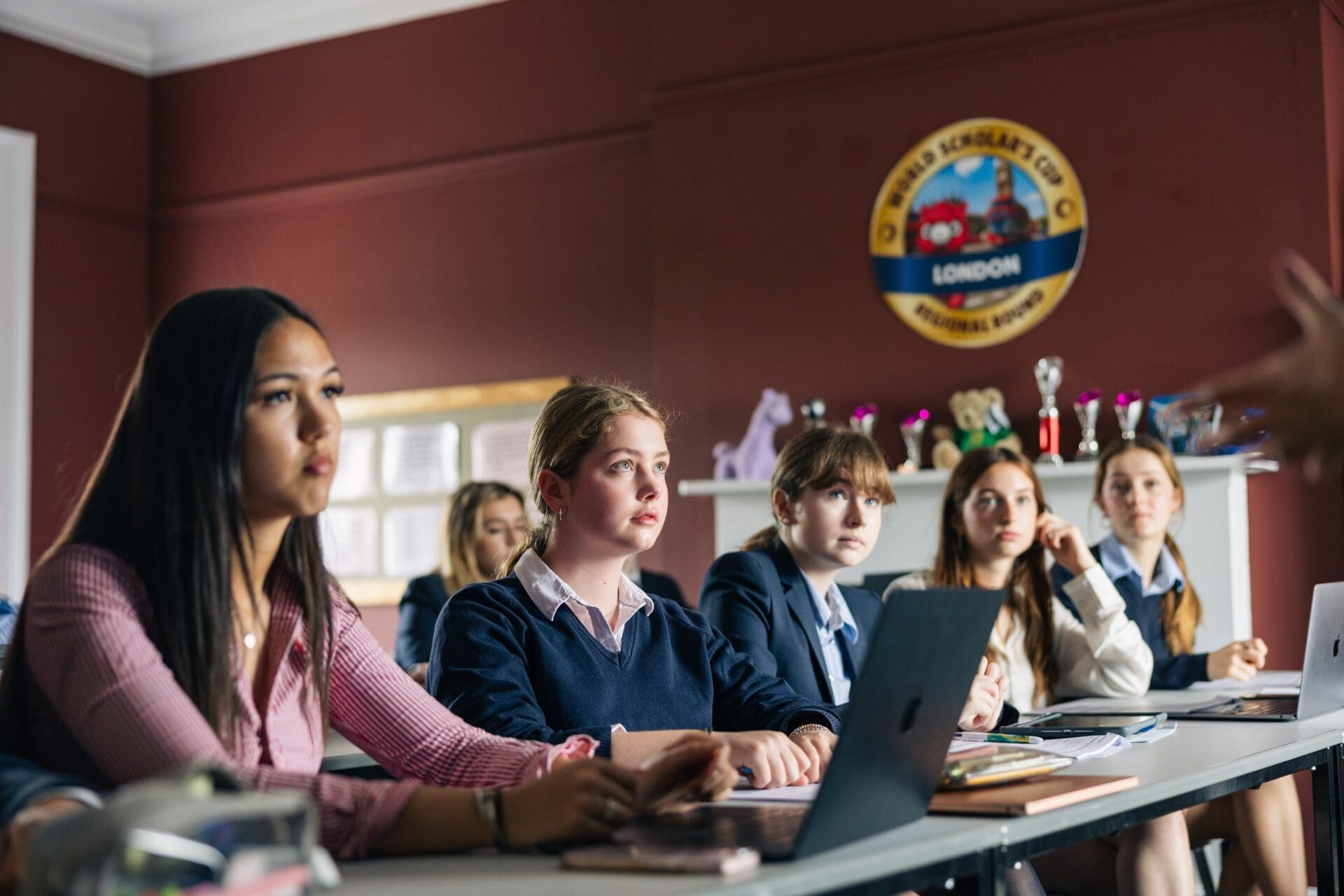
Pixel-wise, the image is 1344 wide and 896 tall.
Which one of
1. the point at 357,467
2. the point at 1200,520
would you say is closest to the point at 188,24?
the point at 357,467

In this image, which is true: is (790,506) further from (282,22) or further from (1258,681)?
(282,22)

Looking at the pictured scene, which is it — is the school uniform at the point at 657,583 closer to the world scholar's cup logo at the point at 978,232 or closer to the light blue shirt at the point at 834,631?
the world scholar's cup logo at the point at 978,232

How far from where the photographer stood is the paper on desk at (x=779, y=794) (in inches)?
60.2

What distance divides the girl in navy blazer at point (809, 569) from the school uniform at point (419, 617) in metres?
1.55

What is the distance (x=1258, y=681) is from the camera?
328cm

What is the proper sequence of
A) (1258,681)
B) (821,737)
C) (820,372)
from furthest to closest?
1. (820,372)
2. (1258,681)
3. (821,737)

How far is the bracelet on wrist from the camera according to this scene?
1.30 meters

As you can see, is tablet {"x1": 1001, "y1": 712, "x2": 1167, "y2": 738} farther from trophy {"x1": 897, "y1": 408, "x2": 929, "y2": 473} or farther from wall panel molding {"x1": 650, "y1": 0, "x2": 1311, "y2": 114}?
wall panel molding {"x1": 650, "y1": 0, "x2": 1311, "y2": 114}

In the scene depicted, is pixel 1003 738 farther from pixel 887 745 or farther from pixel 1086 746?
pixel 887 745

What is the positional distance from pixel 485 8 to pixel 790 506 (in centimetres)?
378

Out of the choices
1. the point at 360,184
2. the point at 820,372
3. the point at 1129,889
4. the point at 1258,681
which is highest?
the point at 360,184

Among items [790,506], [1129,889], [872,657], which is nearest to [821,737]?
[872,657]

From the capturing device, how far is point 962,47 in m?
4.82

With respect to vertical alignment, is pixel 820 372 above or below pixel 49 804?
above
